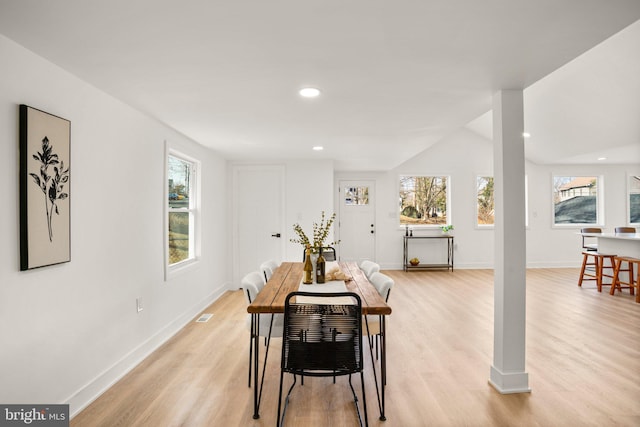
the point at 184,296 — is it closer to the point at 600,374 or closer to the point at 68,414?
the point at 68,414

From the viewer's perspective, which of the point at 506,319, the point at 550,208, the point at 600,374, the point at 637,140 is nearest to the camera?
the point at 506,319

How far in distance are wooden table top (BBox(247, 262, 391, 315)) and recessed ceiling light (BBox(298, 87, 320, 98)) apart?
1.42m

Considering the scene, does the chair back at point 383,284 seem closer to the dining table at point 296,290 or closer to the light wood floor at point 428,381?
the dining table at point 296,290

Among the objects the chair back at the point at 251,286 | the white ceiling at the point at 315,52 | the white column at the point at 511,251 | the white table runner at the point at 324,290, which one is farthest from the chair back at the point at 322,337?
the white ceiling at the point at 315,52

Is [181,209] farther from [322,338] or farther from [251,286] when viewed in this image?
[322,338]

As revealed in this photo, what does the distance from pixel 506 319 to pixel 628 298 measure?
164 inches

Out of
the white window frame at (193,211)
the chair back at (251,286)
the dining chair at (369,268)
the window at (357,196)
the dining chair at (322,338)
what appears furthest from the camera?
the window at (357,196)

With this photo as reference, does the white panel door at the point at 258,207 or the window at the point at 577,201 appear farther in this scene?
the window at the point at 577,201

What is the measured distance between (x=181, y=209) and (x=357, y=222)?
4.46m

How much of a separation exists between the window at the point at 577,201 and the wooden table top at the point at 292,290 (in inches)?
260

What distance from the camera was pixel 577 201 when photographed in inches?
317

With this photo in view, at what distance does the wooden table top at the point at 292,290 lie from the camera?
2.15 m

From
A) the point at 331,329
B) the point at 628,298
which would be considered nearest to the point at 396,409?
the point at 331,329

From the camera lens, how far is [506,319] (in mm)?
2541
